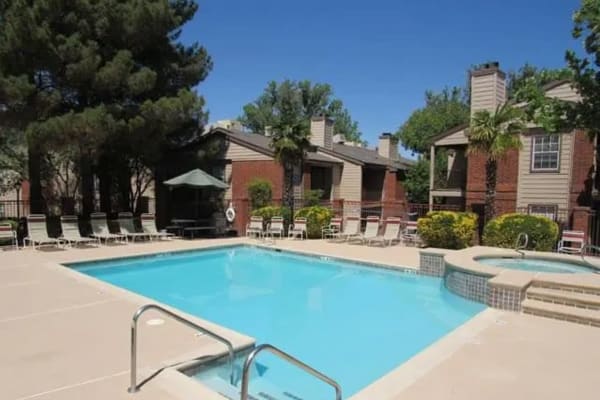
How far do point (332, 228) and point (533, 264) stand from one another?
8.58m

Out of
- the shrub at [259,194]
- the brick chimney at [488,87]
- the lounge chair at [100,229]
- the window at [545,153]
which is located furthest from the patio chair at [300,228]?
the window at [545,153]

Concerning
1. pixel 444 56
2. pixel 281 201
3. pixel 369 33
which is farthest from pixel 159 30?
pixel 444 56

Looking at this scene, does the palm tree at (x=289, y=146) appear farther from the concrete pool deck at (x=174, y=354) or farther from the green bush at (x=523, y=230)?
the concrete pool deck at (x=174, y=354)

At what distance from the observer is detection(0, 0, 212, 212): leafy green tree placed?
1422cm

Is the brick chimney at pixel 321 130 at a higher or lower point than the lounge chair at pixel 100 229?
higher

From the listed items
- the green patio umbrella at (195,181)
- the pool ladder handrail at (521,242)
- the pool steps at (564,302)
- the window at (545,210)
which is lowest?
the pool steps at (564,302)

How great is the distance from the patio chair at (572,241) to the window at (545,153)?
12.4 ft

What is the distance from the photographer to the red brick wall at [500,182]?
16.9 meters

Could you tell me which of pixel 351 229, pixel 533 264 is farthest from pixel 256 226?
pixel 533 264

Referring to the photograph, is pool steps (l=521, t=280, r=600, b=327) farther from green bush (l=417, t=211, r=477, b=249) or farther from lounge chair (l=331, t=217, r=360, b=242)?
lounge chair (l=331, t=217, r=360, b=242)

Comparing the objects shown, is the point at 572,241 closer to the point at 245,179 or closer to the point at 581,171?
the point at 581,171

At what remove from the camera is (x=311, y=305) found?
8.91 metres

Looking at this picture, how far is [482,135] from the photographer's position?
1345 cm

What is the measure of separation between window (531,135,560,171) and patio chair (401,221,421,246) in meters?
5.12
